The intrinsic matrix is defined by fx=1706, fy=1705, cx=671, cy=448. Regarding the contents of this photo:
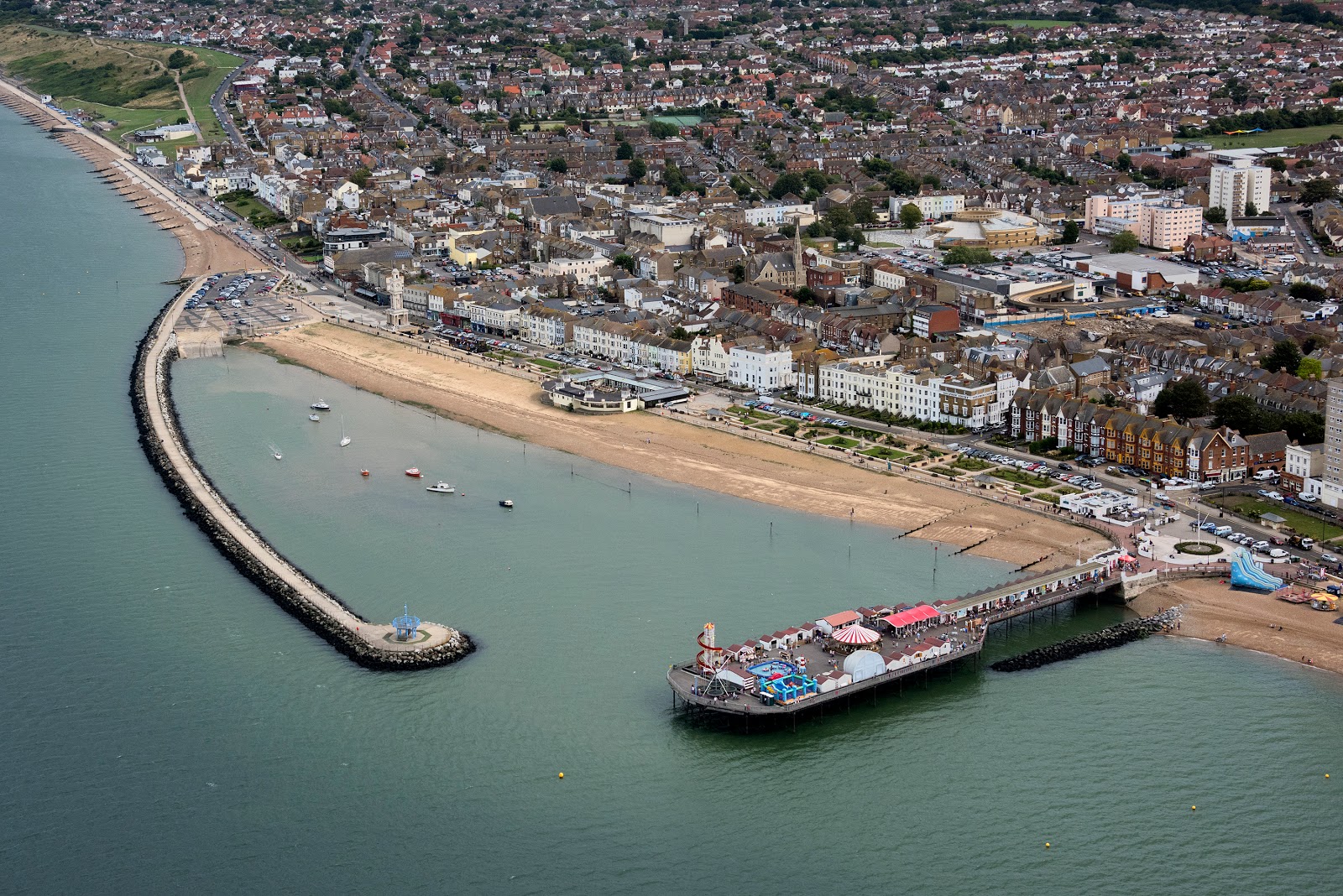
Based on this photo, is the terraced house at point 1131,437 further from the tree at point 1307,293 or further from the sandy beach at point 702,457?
the tree at point 1307,293

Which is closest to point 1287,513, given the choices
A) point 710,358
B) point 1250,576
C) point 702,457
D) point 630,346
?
point 1250,576

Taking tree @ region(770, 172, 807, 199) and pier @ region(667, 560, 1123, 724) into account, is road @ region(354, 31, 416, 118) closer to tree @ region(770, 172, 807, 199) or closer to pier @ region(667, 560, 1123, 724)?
tree @ region(770, 172, 807, 199)

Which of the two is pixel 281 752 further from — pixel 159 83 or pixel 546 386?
pixel 159 83

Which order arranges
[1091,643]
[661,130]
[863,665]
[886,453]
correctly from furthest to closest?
1. [661,130]
2. [886,453]
3. [1091,643]
4. [863,665]

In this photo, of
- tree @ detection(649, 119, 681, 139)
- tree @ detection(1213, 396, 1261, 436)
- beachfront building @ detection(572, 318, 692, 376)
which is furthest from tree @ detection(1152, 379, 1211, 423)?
tree @ detection(649, 119, 681, 139)

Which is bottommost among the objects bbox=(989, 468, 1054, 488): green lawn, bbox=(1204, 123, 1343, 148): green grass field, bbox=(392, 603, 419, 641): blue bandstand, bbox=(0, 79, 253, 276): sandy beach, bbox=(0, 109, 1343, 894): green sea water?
bbox=(0, 109, 1343, 894): green sea water

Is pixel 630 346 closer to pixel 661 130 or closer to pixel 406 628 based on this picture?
pixel 406 628

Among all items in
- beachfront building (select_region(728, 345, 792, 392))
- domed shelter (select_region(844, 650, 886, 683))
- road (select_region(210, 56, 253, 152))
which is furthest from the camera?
road (select_region(210, 56, 253, 152))

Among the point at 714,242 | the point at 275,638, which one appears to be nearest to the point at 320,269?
the point at 714,242
